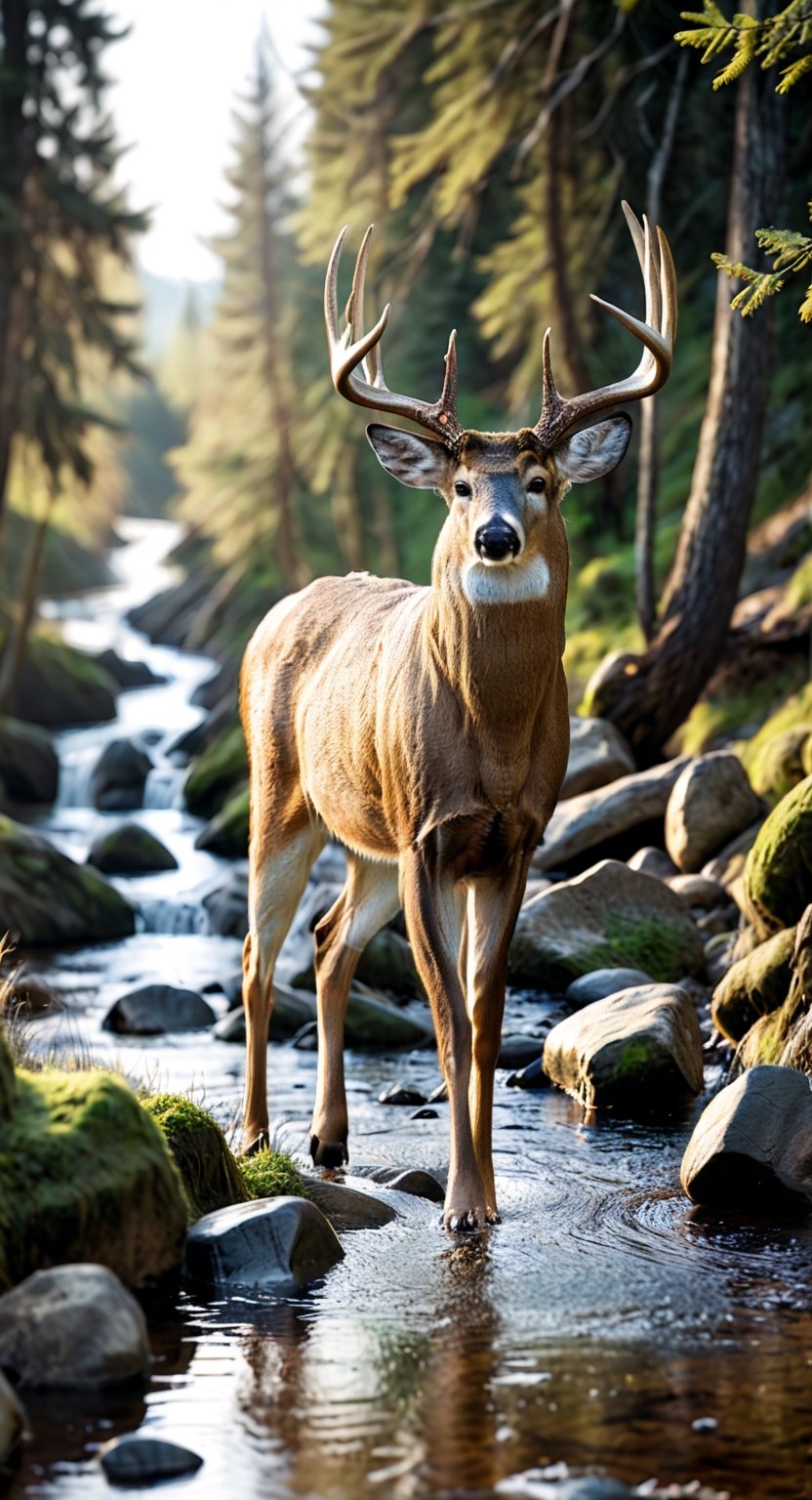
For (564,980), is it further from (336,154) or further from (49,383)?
(336,154)

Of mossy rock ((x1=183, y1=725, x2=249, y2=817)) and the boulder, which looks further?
mossy rock ((x1=183, y1=725, x2=249, y2=817))

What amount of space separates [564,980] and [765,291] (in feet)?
19.2

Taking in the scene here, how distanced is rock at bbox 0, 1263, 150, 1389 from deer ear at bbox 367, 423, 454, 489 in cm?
315

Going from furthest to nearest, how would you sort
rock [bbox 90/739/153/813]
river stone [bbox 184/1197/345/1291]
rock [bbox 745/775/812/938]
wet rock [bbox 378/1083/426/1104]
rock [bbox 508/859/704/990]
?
rock [bbox 90/739/153/813], rock [bbox 508/859/704/990], wet rock [bbox 378/1083/426/1104], rock [bbox 745/775/812/938], river stone [bbox 184/1197/345/1291]

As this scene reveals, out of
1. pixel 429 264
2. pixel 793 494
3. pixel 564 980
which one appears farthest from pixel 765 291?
pixel 429 264

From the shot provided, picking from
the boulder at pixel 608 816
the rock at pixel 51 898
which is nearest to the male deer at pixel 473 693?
the boulder at pixel 608 816

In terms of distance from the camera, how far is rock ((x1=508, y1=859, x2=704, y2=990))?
37.7ft

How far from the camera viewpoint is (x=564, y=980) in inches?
465

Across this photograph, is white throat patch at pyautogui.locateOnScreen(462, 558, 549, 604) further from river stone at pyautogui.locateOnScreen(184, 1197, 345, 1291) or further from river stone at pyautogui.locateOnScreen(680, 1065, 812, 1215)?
river stone at pyautogui.locateOnScreen(184, 1197, 345, 1291)

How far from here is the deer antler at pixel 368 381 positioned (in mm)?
6961

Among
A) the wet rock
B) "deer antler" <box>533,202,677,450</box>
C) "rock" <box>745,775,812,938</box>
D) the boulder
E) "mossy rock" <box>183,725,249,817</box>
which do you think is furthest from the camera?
"mossy rock" <box>183,725,249,817</box>

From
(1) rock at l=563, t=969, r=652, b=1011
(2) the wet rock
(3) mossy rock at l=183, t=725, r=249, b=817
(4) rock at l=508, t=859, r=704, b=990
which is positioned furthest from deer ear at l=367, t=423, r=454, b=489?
(3) mossy rock at l=183, t=725, r=249, b=817

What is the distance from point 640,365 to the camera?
7.09 metres

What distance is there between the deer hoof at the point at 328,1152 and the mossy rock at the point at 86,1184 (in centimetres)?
197
